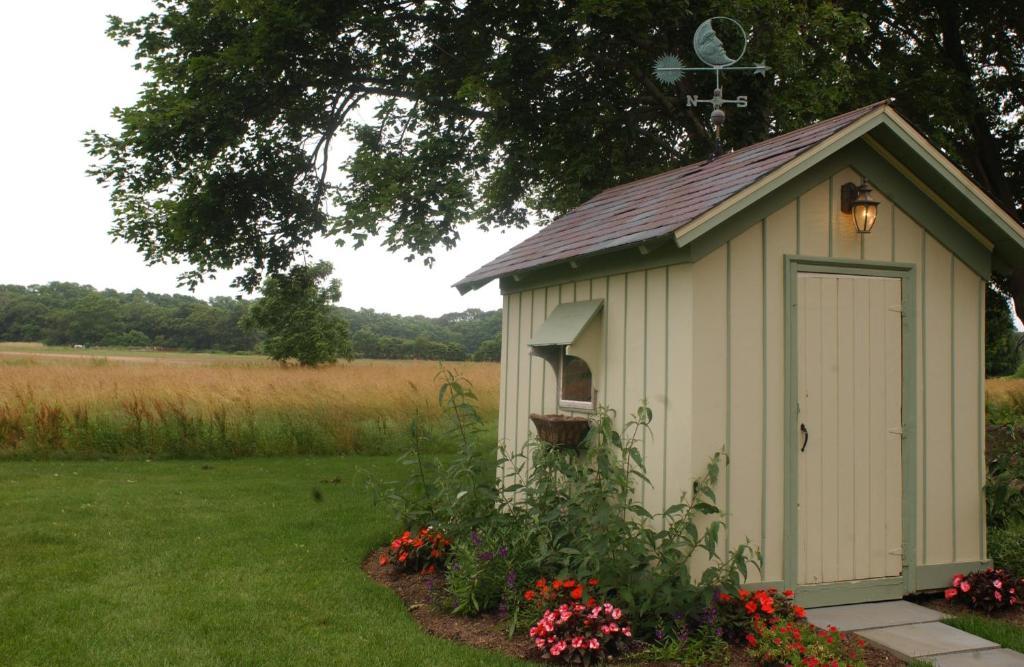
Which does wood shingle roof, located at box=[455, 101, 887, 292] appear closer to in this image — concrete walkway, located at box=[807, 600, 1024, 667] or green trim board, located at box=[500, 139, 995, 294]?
green trim board, located at box=[500, 139, 995, 294]

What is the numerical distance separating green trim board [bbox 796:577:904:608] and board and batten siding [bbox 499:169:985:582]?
247 millimetres

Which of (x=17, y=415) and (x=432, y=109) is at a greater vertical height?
(x=432, y=109)

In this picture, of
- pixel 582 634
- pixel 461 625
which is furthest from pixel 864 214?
pixel 461 625

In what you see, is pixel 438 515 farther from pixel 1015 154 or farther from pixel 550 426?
pixel 1015 154

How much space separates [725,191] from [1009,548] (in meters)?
3.57

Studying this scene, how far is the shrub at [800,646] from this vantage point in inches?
163

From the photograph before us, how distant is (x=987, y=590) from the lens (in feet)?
18.0

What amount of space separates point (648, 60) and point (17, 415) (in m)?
11.0

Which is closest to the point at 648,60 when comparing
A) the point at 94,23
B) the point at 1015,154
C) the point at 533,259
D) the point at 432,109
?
the point at 432,109

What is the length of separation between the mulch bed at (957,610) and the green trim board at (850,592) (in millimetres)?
228

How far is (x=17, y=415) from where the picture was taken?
39.8ft

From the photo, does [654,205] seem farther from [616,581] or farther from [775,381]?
[616,581]

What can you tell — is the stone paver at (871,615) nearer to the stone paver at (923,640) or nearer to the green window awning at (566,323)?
the stone paver at (923,640)

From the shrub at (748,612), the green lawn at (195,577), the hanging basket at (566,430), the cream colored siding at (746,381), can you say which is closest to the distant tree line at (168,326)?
the green lawn at (195,577)
